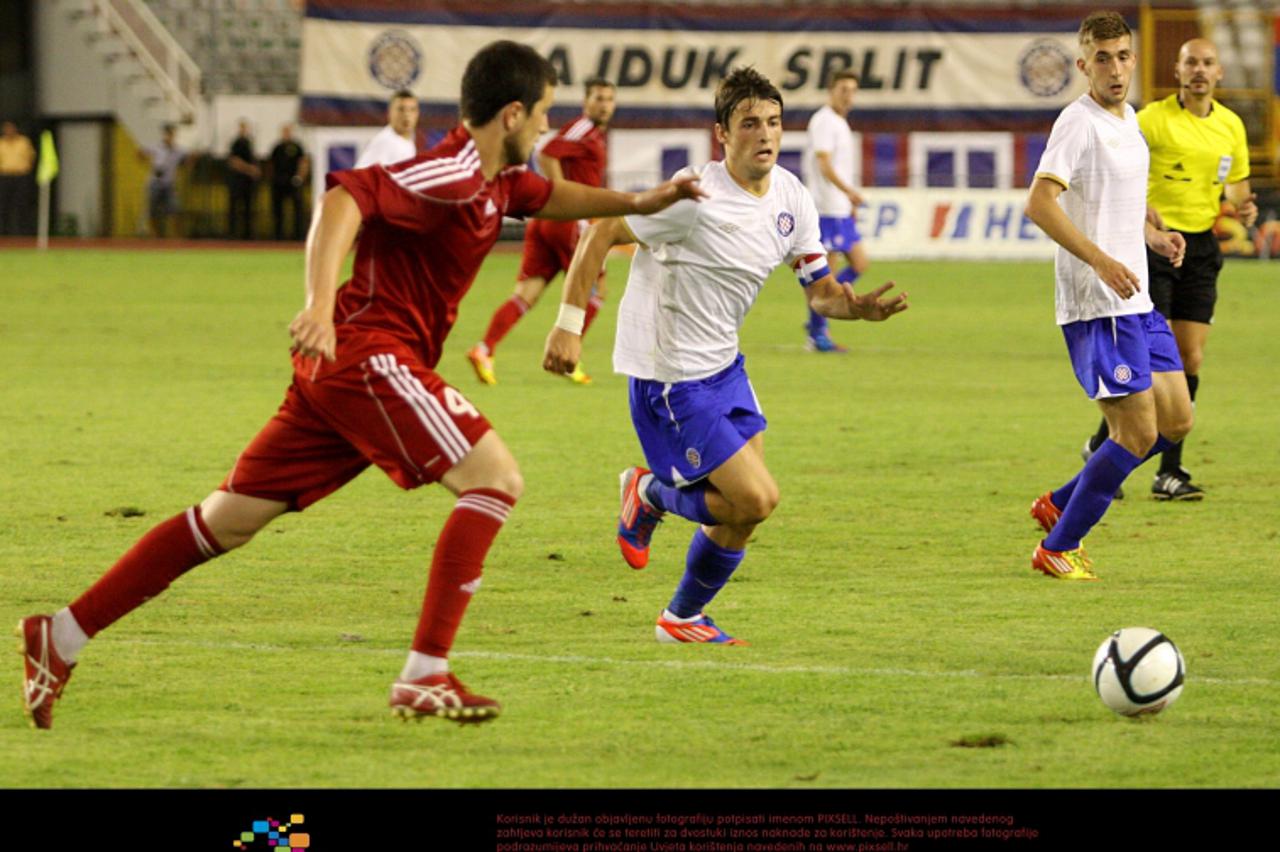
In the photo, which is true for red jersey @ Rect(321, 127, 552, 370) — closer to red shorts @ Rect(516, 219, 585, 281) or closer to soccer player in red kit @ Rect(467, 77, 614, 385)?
soccer player in red kit @ Rect(467, 77, 614, 385)

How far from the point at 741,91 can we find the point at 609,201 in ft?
3.34

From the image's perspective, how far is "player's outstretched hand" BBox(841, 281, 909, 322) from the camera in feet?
22.7

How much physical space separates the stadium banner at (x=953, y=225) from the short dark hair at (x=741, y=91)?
24.5 metres

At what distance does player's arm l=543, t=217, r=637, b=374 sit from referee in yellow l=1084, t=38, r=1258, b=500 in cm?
354

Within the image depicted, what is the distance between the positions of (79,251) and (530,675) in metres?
28.7

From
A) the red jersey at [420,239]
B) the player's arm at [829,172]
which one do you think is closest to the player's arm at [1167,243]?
the red jersey at [420,239]

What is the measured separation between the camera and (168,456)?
11523mm

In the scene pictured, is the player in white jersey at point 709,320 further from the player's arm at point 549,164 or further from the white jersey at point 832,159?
the white jersey at point 832,159

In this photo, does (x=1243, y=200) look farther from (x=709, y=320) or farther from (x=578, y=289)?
(x=578, y=289)

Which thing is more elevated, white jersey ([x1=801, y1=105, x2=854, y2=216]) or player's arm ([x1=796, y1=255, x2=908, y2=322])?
player's arm ([x1=796, y1=255, x2=908, y2=322])

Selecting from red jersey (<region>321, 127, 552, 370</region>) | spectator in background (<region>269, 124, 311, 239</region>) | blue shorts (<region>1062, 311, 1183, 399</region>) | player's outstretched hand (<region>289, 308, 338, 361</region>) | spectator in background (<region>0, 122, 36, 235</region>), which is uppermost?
red jersey (<region>321, 127, 552, 370</region>)

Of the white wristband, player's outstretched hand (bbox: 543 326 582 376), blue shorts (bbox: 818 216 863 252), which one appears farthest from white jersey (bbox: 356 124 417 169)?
player's outstretched hand (bbox: 543 326 582 376)

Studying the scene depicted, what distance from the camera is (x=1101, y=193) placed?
837 centimetres

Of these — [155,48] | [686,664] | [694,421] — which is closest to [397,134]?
[694,421]
